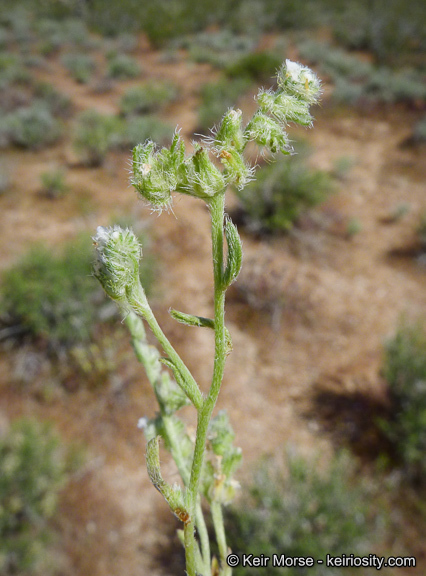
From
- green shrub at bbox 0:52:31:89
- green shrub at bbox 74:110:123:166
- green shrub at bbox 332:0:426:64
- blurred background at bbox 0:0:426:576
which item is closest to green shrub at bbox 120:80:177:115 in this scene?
blurred background at bbox 0:0:426:576

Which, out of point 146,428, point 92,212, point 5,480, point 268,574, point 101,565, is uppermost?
point 146,428

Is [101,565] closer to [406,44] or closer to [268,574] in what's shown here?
[268,574]

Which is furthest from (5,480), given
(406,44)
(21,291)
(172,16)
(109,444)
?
(172,16)

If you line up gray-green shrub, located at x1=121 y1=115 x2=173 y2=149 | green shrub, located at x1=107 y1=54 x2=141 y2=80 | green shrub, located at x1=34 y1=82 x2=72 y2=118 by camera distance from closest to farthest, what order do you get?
1. gray-green shrub, located at x1=121 y1=115 x2=173 y2=149
2. green shrub, located at x1=34 y1=82 x2=72 y2=118
3. green shrub, located at x1=107 y1=54 x2=141 y2=80

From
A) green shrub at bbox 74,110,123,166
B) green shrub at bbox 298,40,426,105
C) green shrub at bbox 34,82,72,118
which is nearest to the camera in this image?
green shrub at bbox 74,110,123,166

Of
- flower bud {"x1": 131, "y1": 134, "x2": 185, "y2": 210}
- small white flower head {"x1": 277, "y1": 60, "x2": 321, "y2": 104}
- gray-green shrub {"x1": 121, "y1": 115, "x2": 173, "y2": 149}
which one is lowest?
gray-green shrub {"x1": 121, "y1": 115, "x2": 173, "y2": 149}

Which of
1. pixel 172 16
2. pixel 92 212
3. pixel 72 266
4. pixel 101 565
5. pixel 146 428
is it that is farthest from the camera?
pixel 172 16

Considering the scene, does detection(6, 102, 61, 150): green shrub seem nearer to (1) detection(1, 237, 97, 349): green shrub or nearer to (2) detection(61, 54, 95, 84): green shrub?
(2) detection(61, 54, 95, 84): green shrub
